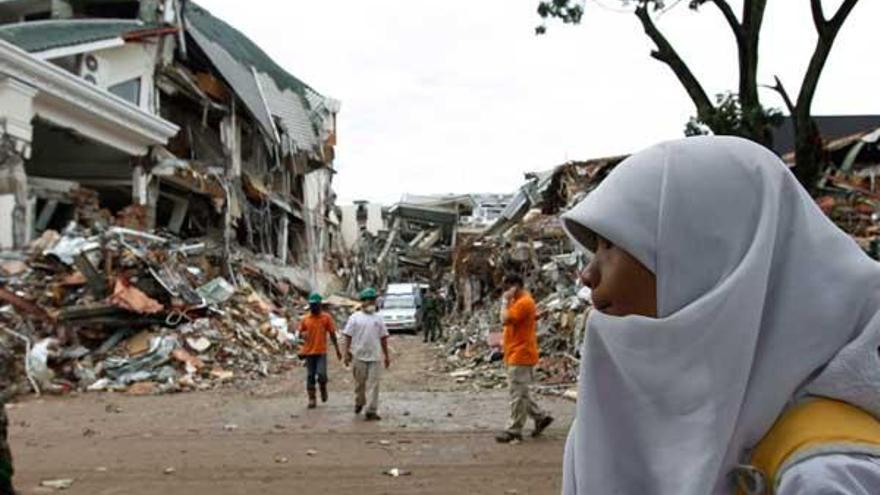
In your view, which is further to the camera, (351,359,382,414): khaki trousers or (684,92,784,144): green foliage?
(351,359,382,414): khaki trousers

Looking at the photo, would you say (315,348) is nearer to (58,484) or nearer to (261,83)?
(58,484)

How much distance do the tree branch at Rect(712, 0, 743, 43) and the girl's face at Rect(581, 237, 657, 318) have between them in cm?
873

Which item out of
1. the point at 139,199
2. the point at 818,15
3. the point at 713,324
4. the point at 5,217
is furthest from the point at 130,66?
the point at 713,324

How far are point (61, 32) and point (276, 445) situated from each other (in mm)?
15472

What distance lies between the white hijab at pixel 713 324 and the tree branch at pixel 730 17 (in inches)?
343

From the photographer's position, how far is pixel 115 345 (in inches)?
640

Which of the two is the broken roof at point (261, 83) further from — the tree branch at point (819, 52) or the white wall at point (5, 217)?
the tree branch at point (819, 52)

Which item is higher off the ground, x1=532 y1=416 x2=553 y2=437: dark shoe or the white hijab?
the white hijab

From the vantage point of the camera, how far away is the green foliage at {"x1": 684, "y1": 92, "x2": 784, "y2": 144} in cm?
870

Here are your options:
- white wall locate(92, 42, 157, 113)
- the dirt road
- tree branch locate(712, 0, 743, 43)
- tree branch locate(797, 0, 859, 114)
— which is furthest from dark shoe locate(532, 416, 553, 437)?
white wall locate(92, 42, 157, 113)

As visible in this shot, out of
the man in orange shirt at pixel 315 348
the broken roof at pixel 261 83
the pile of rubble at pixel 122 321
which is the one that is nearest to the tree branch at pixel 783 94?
the man in orange shirt at pixel 315 348

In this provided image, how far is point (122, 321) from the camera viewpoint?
16547mm

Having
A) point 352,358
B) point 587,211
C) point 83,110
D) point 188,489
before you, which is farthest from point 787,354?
point 83,110

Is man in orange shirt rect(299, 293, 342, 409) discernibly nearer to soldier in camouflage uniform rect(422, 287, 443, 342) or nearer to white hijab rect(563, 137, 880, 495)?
white hijab rect(563, 137, 880, 495)
